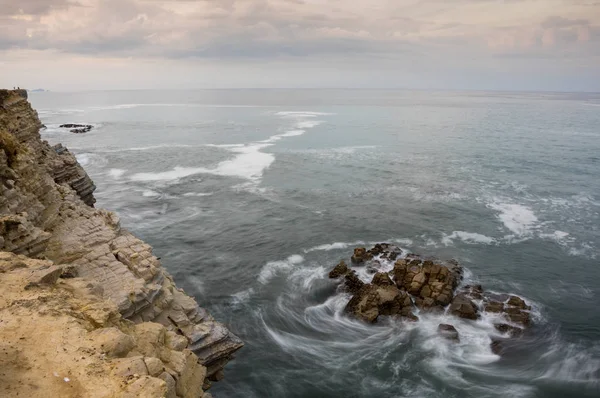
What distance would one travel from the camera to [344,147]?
3465 inches

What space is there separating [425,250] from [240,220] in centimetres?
1991

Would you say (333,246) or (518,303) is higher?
(333,246)

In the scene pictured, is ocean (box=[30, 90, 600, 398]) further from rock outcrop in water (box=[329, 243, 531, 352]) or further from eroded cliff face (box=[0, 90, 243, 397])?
eroded cliff face (box=[0, 90, 243, 397])

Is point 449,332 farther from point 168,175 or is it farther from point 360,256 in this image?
point 168,175

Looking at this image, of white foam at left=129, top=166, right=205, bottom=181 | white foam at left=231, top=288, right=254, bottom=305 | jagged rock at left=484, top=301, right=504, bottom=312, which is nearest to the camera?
jagged rock at left=484, top=301, right=504, bottom=312

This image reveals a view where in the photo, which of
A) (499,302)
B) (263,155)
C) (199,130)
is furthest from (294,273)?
(199,130)

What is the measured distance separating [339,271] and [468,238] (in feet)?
49.9

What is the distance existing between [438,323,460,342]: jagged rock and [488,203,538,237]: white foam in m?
19.2

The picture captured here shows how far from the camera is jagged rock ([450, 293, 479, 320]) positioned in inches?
1093

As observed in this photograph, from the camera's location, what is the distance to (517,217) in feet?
150

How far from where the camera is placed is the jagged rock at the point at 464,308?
91.1 feet

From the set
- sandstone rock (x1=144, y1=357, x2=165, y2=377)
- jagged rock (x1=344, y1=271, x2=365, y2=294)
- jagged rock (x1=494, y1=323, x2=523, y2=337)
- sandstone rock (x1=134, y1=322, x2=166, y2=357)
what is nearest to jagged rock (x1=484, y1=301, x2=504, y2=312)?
jagged rock (x1=494, y1=323, x2=523, y2=337)

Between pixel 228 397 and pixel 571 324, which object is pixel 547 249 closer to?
pixel 571 324

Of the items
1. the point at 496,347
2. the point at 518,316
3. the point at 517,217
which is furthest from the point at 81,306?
the point at 517,217
